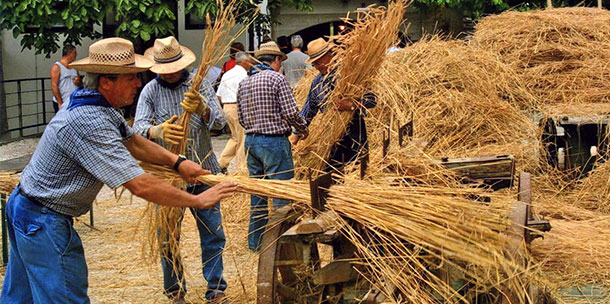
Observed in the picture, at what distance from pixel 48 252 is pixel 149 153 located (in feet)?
2.47

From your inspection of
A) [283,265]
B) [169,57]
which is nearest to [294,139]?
[169,57]

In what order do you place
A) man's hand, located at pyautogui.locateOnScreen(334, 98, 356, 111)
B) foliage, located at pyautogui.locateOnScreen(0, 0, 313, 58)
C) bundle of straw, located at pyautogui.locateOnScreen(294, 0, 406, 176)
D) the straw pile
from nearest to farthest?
bundle of straw, located at pyautogui.locateOnScreen(294, 0, 406, 176), man's hand, located at pyautogui.locateOnScreen(334, 98, 356, 111), the straw pile, foliage, located at pyautogui.locateOnScreen(0, 0, 313, 58)

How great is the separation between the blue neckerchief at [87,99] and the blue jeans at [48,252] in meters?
0.49

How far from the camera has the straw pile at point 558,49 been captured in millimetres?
8109


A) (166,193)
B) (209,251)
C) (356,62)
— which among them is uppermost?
(356,62)

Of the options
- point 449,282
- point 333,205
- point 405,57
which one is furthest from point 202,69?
point 405,57

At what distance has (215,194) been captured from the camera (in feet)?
12.7

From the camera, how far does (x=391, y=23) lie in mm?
5840

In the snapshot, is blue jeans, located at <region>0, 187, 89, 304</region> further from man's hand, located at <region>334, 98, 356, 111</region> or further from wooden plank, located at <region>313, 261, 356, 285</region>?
man's hand, located at <region>334, 98, 356, 111</region>

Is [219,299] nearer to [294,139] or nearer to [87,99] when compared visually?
[87,99]

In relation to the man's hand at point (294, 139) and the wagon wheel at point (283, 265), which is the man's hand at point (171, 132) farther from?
the man's hand at point (294, 139)

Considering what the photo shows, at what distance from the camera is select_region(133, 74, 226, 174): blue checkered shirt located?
5.35 m

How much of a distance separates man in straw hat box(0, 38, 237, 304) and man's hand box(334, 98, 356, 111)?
7.04ft

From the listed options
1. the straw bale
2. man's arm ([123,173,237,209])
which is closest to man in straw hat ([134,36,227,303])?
man's arm ([123,173,237,209])
